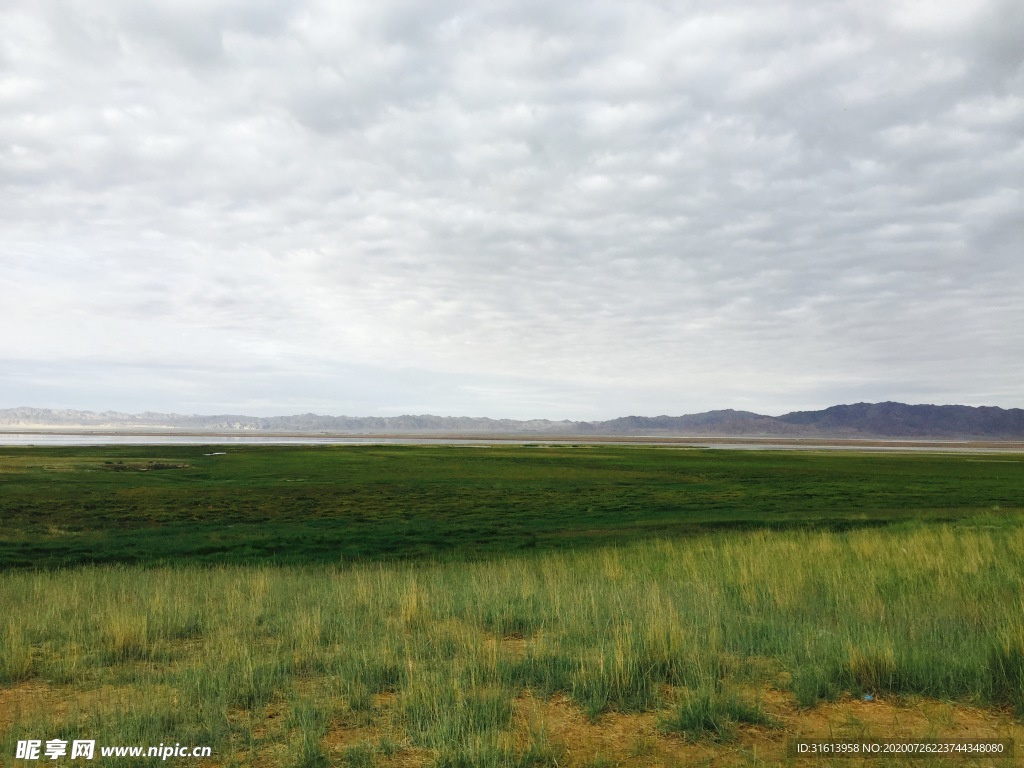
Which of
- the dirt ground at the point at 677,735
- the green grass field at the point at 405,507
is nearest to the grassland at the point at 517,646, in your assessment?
the dirt ground at the point at 677,735

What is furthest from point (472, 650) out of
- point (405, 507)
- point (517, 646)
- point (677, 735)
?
point (405, 507)

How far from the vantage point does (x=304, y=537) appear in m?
24.4

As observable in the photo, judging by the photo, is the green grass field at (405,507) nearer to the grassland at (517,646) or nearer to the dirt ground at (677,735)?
the grassland at (517,646)

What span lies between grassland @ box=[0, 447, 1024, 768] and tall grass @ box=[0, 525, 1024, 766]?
39 mm

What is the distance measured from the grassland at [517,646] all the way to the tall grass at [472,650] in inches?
1.6

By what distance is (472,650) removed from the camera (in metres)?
8.13

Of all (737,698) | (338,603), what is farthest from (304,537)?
(737,698)

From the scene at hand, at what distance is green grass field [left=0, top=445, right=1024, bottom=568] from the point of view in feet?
74.3

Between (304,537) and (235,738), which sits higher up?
(235,738)

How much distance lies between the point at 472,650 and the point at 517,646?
1026 millimetres

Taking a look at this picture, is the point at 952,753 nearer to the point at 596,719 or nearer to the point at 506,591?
the point at 596,719

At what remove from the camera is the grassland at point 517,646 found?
6023 mm

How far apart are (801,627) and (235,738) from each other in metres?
7.69

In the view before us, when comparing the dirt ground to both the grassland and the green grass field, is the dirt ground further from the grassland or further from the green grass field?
the green grass field
